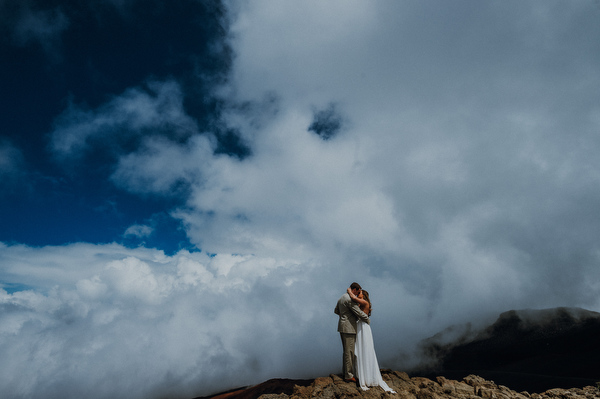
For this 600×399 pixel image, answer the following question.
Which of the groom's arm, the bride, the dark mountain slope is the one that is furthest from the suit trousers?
the dark mountain slope

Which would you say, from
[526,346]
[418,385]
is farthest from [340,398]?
[526,346]

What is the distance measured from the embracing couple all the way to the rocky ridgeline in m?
0.38

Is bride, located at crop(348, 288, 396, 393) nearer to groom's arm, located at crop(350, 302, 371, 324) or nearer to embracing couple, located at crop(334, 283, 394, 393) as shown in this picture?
embracing couple, located at crop(334, 283, 394, 393)

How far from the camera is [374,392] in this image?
435 inches

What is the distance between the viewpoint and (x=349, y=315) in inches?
471

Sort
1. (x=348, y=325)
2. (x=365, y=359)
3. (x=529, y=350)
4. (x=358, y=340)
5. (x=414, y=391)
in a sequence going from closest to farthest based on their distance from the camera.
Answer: (x=365, y=359) → (x=358, y=340) → (x=348, y=325) → (x=414, y=391) → (x=529, y=350)

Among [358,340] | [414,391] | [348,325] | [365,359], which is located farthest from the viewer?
[414,391]

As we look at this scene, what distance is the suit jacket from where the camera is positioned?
11.6 metres

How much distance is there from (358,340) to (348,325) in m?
0.64

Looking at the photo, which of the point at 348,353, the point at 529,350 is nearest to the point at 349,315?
the point at 348,353

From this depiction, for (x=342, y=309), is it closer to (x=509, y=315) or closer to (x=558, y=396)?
(x=558, y=396)

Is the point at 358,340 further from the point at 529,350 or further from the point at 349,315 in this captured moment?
the point at 529,350

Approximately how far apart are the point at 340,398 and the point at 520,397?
770cm

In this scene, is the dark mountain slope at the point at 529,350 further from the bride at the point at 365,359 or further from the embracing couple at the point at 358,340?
the embracing couple at the point at 358,340
